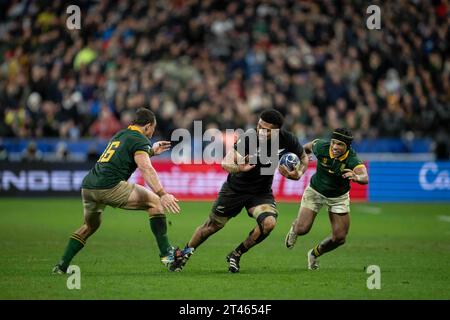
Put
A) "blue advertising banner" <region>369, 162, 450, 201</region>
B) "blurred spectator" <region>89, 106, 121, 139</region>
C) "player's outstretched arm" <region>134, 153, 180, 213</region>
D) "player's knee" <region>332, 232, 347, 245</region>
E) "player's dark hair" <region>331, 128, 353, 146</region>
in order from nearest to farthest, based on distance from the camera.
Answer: "player's outstretched arm" <region>134, 153, 180, 213</region> → "player's dark hair" <region>331, 128, 353, 146</region> → "player's knee" <region>332, 232, 347, 245</region> → "blue advertising banner" <region>369, 162, 450, 201</region> → "blurred spectator" <region>89, 106, 121, 139</region>

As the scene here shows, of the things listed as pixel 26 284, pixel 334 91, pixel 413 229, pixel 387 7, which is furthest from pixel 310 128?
pixel 26 284

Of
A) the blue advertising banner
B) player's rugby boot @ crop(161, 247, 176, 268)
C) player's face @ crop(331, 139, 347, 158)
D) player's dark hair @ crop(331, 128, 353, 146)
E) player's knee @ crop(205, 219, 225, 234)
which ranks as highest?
player's dark hair @ crop(331, 128, 353, 146)

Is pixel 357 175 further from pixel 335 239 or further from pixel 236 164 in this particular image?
pixel 236 164

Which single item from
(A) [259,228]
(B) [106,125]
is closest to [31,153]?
(B) [106,125]

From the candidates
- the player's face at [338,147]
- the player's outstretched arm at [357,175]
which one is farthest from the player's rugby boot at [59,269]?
the player's face at [338,147]

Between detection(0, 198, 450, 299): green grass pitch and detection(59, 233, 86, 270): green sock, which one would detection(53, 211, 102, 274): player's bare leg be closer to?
detection(59, 233, 86, 270): green sock

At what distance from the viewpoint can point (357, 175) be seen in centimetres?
1176

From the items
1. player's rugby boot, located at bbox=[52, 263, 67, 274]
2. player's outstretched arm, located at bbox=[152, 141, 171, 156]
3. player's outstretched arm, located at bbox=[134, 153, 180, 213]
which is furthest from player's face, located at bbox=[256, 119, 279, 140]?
player's rugby boot, located at bbox=[52, 263, 67, 274]

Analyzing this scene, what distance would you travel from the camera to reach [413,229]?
18359 mm

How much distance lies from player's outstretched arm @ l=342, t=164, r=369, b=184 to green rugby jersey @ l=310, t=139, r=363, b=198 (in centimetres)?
19

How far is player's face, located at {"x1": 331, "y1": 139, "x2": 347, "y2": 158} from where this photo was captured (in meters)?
12.2

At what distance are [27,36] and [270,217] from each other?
19486mm

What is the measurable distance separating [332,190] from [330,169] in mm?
309

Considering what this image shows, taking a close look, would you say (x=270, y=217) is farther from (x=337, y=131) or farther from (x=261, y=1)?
(x=261, y=1)
